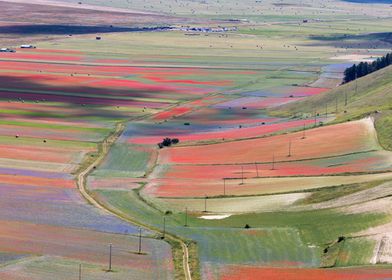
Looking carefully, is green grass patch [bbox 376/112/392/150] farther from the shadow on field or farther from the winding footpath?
the shadow on field

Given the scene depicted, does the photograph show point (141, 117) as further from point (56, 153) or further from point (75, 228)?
point (75, 228)

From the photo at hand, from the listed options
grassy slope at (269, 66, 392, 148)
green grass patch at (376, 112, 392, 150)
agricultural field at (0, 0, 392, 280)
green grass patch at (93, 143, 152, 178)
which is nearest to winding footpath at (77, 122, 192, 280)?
agricultural field at (0, 0, 392, 280)

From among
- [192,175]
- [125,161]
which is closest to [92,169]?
[125,161]

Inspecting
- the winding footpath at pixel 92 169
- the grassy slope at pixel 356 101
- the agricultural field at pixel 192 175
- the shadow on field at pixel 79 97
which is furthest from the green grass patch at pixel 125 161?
the grassy slope at pixel 356 101

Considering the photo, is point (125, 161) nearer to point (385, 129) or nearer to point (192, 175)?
point (192, 175)

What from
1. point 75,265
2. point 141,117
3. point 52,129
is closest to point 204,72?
point 141,117

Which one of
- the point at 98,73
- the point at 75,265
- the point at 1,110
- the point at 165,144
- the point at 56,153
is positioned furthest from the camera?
the point at 98,73

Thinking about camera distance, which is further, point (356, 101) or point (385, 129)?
point (356, 101)
